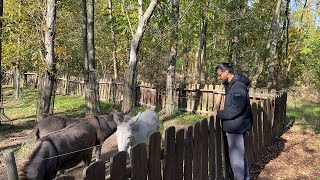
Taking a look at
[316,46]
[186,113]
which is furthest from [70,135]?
[316,46]

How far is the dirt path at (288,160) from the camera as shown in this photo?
19.4 feet

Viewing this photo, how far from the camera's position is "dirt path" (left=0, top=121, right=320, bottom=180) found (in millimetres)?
5926

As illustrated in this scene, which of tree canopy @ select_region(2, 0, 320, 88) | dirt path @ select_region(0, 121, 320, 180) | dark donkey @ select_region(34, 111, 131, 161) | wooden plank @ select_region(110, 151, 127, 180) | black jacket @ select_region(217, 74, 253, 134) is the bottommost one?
dirt path @ select_region(0, 121, 320, 180)

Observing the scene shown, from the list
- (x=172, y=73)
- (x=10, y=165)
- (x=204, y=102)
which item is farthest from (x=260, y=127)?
(x=204, y=102)

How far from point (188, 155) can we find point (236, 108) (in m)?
1.00

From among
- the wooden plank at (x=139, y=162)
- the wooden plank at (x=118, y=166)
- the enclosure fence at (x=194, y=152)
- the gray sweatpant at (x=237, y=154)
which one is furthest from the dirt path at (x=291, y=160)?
the wooden plank at (x=118, y=166)

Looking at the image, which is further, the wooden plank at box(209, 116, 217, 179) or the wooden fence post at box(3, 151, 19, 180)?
the wooden plank at box(209, 116, 217, 179)

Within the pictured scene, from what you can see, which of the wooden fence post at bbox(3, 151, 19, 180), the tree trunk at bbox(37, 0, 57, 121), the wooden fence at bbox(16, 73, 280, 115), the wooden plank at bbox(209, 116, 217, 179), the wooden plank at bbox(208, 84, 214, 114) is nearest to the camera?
the wooden fence post at bbox(3, 151, 19, 180)

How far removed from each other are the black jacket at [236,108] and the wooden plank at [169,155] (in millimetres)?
1212

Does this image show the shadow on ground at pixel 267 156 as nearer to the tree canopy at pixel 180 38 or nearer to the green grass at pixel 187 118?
the green grass at pixel 187 118

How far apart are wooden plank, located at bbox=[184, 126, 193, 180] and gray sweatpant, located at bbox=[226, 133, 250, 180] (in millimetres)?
906

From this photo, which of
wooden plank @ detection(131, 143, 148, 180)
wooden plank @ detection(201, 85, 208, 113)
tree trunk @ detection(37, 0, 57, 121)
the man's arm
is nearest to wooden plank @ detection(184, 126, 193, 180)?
the man's arm

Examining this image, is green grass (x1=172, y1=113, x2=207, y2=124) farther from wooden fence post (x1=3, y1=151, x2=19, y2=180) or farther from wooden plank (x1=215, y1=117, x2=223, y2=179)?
wooden fence post (x1=3, y1=151, x2=19, y2=180)

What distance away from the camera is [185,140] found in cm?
400
